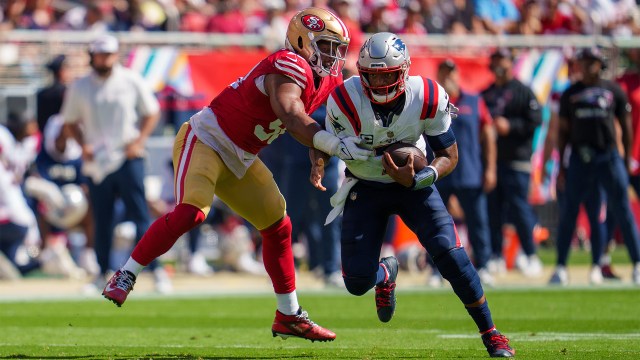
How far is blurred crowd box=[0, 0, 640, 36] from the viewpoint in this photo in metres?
16.2

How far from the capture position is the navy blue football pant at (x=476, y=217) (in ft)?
42.4

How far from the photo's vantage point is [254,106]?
7.93m

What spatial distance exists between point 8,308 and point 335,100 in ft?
15.1

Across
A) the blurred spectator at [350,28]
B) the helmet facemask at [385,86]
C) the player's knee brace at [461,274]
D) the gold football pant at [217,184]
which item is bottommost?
the player's knee brace at [461,274]

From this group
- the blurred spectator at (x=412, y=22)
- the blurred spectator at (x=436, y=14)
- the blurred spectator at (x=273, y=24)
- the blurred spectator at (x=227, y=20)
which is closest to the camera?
the blurred spectator at (x=273, y=24)

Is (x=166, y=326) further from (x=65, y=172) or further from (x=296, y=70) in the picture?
(x=65, y=172)

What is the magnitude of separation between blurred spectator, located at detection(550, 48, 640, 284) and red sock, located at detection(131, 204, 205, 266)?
6030 mm

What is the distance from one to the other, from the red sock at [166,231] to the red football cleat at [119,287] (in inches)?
4.7

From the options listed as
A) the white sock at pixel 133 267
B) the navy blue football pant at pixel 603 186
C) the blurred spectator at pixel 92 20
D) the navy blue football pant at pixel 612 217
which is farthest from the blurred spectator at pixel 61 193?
the white sock at pixel 133 267

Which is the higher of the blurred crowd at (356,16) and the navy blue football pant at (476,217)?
the blurred crowd at (356,16)

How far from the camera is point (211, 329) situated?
932 centimetres

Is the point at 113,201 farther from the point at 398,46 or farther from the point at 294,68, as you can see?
the point at 398,46

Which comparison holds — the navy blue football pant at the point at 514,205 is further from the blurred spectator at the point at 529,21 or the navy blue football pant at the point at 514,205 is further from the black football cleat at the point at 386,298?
the black football cleat at the point at 386,298

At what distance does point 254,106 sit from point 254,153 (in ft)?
1.03
